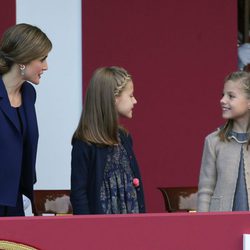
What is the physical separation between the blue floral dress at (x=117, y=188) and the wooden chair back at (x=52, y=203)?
Result: 117 centimetres

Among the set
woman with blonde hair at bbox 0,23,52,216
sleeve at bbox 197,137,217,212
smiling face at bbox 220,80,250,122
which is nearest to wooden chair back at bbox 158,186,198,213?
sleeve at bbox 197,137,217,212

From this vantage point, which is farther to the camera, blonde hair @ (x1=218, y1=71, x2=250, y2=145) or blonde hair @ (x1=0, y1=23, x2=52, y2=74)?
blonde hair @ (x1=218, y1=71, x2=250, y2=145)

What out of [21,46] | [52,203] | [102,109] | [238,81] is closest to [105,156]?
[102,109]

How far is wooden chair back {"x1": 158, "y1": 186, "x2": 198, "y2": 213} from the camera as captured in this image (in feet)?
19.3

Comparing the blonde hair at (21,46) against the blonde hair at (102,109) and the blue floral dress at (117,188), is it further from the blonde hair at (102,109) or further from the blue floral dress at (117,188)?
the blue floral dress at (117,188)

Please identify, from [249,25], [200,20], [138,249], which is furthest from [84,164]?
[249,25]

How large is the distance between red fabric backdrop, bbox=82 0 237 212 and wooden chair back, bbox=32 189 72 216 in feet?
5.38

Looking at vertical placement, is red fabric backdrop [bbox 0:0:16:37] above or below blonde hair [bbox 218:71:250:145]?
above

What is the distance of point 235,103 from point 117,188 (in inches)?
34.9

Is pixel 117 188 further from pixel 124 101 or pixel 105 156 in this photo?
pixel 124 101

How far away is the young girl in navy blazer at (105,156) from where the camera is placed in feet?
14.9

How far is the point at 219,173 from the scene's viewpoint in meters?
4.90

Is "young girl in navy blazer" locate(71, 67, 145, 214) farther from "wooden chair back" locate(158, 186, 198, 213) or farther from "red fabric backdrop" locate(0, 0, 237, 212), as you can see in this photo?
"red fabric backdrop" locate(0, 0, 237, 212)

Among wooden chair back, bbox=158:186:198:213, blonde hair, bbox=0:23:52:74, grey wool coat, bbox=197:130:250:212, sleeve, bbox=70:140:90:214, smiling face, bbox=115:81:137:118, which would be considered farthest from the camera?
wooden chair back, bbox=158:186:198:213
